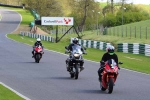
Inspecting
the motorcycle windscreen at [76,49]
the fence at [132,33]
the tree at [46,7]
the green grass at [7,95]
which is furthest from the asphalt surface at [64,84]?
the tree at [46,7]

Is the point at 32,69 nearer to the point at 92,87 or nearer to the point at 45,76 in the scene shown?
the point at 45,76

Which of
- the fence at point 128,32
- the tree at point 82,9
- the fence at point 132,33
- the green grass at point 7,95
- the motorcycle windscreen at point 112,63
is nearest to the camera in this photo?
the green grass at point 7,95

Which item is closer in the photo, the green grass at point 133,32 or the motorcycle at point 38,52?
the motorcycle at point 38,52

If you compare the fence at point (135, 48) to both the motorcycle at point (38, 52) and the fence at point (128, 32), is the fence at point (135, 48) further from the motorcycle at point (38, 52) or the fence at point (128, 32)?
the motorcycle at point (38, 52)

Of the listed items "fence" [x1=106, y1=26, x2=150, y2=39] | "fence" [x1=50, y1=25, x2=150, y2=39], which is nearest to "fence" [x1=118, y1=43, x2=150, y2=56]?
"fence" [x1=106, y1=26, x2=150, y2=39]

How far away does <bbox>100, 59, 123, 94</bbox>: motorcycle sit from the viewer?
15.2 meters

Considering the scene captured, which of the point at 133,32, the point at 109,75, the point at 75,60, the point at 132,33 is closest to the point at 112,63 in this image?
the point at 109,75

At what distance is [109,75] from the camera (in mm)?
15336

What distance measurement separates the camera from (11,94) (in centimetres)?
1488

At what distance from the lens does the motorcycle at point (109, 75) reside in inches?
599

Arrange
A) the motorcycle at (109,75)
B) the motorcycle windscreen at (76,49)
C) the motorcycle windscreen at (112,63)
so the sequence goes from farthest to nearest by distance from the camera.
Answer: the motorcycle windscreen at (76,49), the motorcycle windscreen at (112,63), the motorcycle at (109,75)

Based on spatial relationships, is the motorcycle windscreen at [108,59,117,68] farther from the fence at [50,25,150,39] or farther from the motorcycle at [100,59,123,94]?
the fence at [50,25,150,39]

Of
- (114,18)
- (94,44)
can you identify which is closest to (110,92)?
(94,44)

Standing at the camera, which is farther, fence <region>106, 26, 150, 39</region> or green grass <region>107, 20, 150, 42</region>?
fence <region>106, 26, 150, 39</region>
